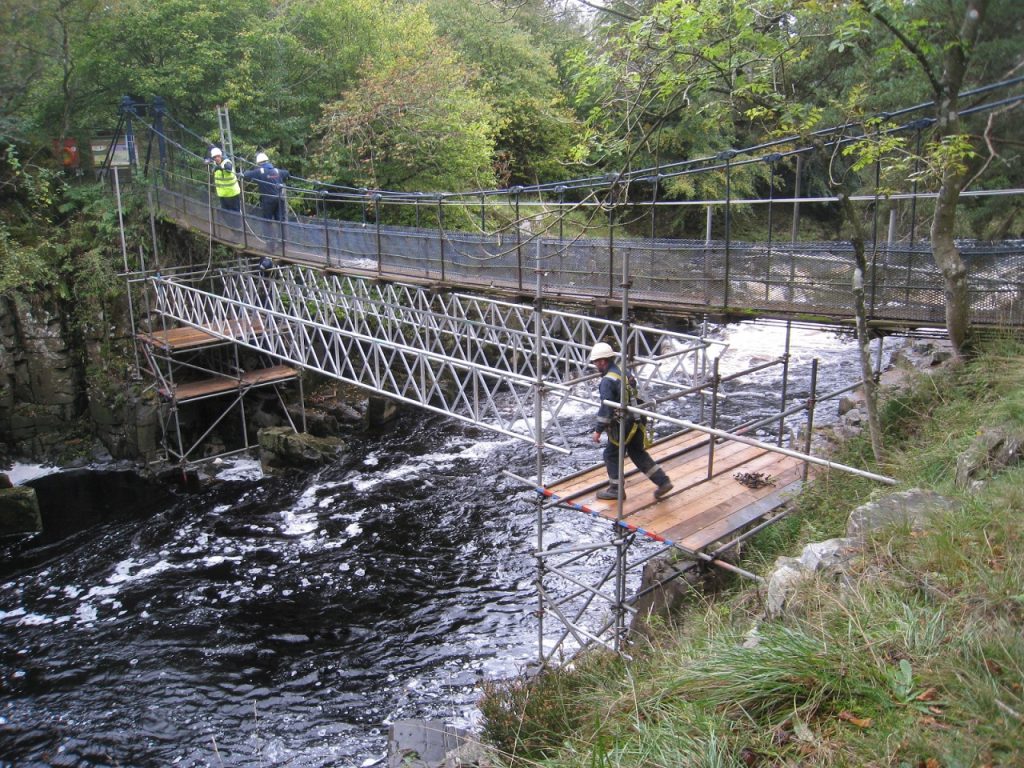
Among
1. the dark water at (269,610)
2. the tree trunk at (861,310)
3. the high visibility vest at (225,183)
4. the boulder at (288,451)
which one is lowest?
the dark water at (269,610)

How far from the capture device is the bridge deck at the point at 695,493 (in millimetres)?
6555

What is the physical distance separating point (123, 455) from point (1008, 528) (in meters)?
16.3

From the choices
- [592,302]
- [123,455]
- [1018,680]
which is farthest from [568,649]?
[123,455]

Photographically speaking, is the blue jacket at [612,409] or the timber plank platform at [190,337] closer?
the blue jacket at [612,409]

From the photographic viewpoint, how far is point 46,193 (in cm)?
1686

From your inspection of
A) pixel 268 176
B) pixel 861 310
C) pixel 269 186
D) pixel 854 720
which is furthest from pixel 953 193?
pixel 269 186

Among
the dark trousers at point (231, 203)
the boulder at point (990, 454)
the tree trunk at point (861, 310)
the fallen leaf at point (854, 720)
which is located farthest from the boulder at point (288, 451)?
the fallen leaf at point (854, 720)

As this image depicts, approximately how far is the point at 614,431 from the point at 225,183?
1152cm

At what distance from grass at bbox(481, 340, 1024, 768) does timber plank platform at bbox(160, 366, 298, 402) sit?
40.3 feet

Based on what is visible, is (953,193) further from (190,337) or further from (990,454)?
(190,337)

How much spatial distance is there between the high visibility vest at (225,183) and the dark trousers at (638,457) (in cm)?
1116

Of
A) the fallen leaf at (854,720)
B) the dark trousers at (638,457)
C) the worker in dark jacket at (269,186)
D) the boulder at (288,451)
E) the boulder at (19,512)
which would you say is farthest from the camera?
the boulder at (288,451)

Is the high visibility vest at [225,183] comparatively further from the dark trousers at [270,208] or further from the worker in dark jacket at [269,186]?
the dark trousers at [270,208]

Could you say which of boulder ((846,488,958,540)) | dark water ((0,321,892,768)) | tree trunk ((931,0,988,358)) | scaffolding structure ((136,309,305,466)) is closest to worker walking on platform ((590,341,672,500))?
boulder ((846,488,958,540))
